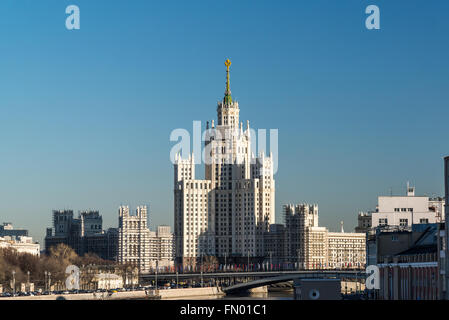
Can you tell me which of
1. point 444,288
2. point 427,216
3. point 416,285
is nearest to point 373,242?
point 416,285

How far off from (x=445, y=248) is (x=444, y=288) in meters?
3.57

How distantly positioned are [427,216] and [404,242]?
2966 inches
